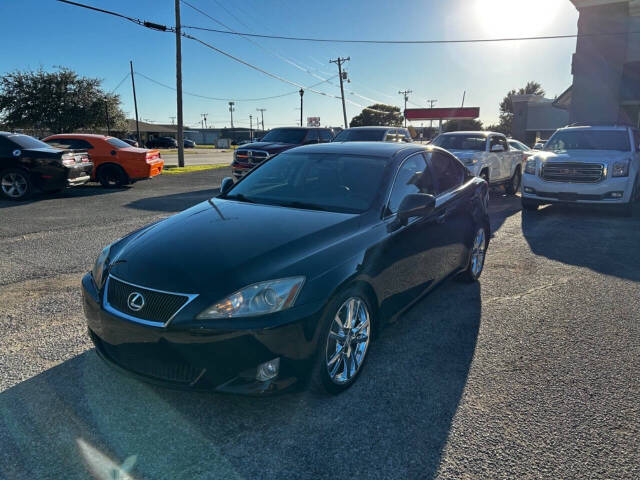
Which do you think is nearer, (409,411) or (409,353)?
(409,411)

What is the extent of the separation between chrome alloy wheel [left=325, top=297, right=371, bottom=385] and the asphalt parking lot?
157 millimetres

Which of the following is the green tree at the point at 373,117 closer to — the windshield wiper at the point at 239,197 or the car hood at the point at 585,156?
the car hood at the point at 585,156

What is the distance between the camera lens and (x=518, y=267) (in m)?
6.11

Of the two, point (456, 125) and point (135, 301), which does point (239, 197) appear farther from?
point (456, 125)

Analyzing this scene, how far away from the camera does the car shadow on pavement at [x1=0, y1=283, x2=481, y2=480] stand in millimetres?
2369

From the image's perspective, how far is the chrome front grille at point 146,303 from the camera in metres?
2.54

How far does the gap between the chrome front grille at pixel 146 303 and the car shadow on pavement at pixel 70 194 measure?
9.44m

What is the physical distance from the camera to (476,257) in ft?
17.6

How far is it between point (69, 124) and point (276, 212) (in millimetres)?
46023

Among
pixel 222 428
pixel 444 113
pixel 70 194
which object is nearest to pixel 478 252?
pixel 222 428

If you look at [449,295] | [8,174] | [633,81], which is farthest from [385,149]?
[633,81]

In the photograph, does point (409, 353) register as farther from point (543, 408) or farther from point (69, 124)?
point (69, 124)

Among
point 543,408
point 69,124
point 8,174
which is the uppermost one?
point 69,124

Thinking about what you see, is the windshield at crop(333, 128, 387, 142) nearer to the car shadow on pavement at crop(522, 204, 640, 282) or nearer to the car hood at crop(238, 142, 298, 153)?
the car hood at crop(238, 142, 298, 153)
